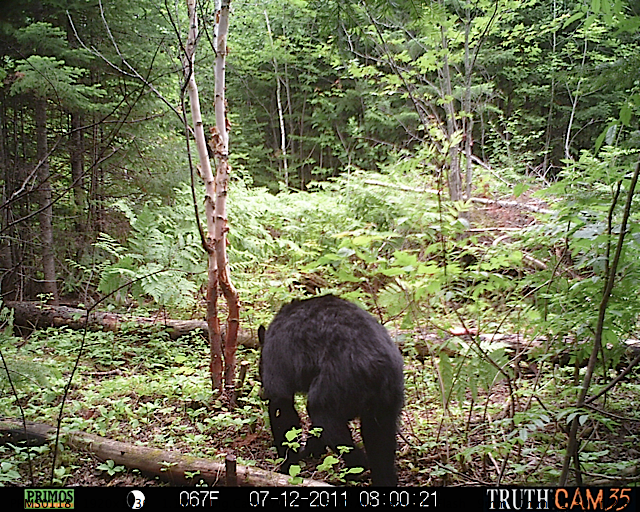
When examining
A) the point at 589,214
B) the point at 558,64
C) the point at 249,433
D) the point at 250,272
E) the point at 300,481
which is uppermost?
the point at 558,64

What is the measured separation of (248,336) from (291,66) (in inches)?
133

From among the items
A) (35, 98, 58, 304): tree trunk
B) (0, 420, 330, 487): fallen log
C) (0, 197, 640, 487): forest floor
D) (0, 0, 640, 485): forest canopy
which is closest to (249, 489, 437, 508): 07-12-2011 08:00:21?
(0, 420, 330, 487): fallen log

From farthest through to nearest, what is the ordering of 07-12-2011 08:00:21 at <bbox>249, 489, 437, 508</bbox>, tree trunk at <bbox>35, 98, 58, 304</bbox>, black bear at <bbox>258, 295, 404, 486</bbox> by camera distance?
1. tree trunk at <bbox>35, 98, 58, 304</bbox>
2. black bear at <bbox>258, 295, 404, 486</bbox>
3. 07-12-2011 08:00:21 at <bbox>249, 489, 437, 508</bbox>

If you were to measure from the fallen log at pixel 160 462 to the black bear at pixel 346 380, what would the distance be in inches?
11.4

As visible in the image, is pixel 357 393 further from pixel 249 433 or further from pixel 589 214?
pixel 589 214

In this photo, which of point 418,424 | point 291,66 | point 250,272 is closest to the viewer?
point 418,424

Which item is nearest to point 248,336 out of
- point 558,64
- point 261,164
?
point 261,164

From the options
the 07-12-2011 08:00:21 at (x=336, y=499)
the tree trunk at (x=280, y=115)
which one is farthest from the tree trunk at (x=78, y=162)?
the 07-12-2011 08:00:21 at (x=336, y=499)

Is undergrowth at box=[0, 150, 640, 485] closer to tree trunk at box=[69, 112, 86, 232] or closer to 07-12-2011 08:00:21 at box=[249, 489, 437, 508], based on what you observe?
07-12-2011 08:00:21 at box=[249, 489, 437, 508]

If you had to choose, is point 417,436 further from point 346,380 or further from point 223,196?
point 223,196

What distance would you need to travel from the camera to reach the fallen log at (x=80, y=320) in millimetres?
4309

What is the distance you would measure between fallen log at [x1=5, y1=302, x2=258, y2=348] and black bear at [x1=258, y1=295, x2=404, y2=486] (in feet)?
7.18

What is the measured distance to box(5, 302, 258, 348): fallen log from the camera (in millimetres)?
4309

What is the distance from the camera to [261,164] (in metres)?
7.40
